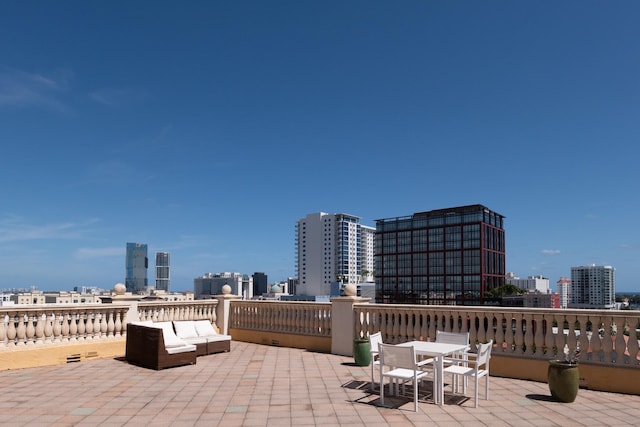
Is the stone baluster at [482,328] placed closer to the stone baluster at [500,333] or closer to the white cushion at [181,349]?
the stone baluster at [500,333]

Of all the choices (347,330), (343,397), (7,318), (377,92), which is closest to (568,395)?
(343,397)

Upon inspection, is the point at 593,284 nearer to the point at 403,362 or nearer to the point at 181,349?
the point at 181,349

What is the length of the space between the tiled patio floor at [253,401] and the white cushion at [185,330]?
1.44 m

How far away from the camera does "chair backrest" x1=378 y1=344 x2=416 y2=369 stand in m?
5.45

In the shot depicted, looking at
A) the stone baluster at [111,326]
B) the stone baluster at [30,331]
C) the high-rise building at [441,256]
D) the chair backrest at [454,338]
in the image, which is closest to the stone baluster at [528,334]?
the chair backrest at [454,338]

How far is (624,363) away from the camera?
6.36 m

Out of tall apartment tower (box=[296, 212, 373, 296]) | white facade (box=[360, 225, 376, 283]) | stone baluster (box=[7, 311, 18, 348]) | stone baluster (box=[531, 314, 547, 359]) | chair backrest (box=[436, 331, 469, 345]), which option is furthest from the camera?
white facade (box=[360, 225, 376, 283])

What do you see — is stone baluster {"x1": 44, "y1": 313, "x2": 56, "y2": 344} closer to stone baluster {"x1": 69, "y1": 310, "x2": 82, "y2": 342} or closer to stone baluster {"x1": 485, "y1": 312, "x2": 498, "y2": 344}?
stone baluster {"x1": 69, "y1": 310, "x2": 82, "y2": 342}

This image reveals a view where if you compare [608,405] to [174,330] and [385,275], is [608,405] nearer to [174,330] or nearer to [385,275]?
[174,330]

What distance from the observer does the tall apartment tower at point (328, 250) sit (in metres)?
178

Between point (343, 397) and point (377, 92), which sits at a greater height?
point (377, 92)

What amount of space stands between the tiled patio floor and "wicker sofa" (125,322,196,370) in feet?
0.71

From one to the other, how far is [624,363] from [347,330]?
506 cm

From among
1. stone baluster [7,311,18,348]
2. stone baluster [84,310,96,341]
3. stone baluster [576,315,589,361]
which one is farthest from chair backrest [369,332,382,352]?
stone baluster [7,311,18,348]
